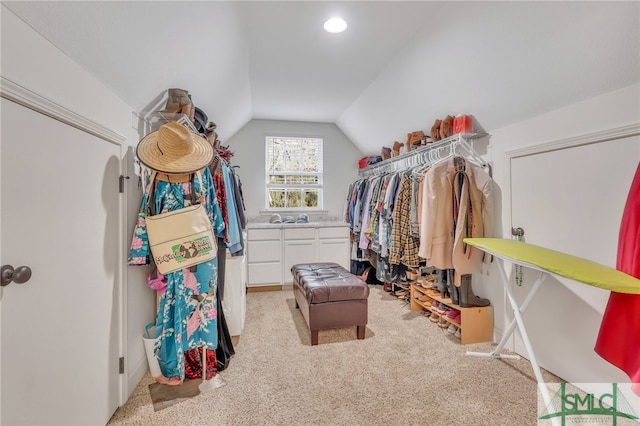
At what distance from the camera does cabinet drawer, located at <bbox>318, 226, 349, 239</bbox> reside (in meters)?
4.08

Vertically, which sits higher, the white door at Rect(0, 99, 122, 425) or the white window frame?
the white window frame

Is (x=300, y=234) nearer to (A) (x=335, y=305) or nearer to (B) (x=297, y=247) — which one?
(B) (x=297, y=247)

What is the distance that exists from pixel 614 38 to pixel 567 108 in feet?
1.52

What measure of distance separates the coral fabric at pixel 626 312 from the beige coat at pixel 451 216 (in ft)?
2.91

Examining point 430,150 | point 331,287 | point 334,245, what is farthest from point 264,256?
point 430,150

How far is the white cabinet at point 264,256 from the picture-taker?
3842 mm

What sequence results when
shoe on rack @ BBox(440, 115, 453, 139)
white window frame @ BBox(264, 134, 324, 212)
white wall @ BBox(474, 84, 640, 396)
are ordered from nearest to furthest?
1. white wall @ BBox(474, 84, 640, 396)
2. shoe on rack @ BBox(440, 115, 453, 139)
3. white window frame @ BBox(264, 134, 324, 212)

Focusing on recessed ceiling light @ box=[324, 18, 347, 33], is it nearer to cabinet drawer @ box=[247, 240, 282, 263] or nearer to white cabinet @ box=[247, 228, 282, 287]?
white cabinet @ box=[247, 228, 282, 287]

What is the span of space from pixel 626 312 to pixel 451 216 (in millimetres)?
1195

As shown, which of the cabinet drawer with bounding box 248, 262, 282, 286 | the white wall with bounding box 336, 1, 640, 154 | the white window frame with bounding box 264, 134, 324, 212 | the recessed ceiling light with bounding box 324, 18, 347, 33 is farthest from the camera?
the white window frame with bounding box 264, 134, 324, 212

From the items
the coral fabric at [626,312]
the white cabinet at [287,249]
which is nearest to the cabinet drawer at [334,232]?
the white cabinet at [287,249]

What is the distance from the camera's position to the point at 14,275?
0.97 meters

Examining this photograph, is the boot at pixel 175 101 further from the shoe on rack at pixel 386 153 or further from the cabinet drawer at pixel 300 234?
the shoe on rack at pixel 386 153

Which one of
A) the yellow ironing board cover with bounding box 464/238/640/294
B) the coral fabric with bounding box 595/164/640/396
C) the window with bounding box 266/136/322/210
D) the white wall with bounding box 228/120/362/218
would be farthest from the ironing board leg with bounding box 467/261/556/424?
the window with bounding box 266/136/322/210
